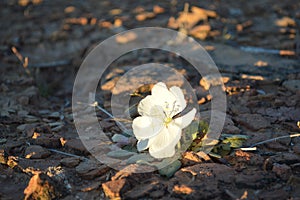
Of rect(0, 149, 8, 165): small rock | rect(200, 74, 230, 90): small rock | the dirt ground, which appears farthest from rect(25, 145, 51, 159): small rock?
rect(200, 74, 230, 90): small rock

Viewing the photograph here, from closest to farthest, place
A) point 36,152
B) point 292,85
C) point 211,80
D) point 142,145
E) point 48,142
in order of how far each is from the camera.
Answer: point 142,145, point 36,152, point 48,142, point 292,85, point 211,80

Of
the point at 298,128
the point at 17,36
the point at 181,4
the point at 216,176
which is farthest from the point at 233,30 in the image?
the point at 216,176

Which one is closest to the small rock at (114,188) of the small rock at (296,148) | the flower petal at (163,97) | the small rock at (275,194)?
the flower petal at (163,97)

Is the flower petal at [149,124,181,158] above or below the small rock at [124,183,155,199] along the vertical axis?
above

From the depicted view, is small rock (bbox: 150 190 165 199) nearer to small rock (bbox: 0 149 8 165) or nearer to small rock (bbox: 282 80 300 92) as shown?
small rock (bbox: 0 149 8 165)

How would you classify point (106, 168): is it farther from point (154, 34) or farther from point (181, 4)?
point (181, 4)

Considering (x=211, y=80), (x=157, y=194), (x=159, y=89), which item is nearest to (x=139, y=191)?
(x=157, y=194)

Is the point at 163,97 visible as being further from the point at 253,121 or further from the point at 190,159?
the point at 253,121
